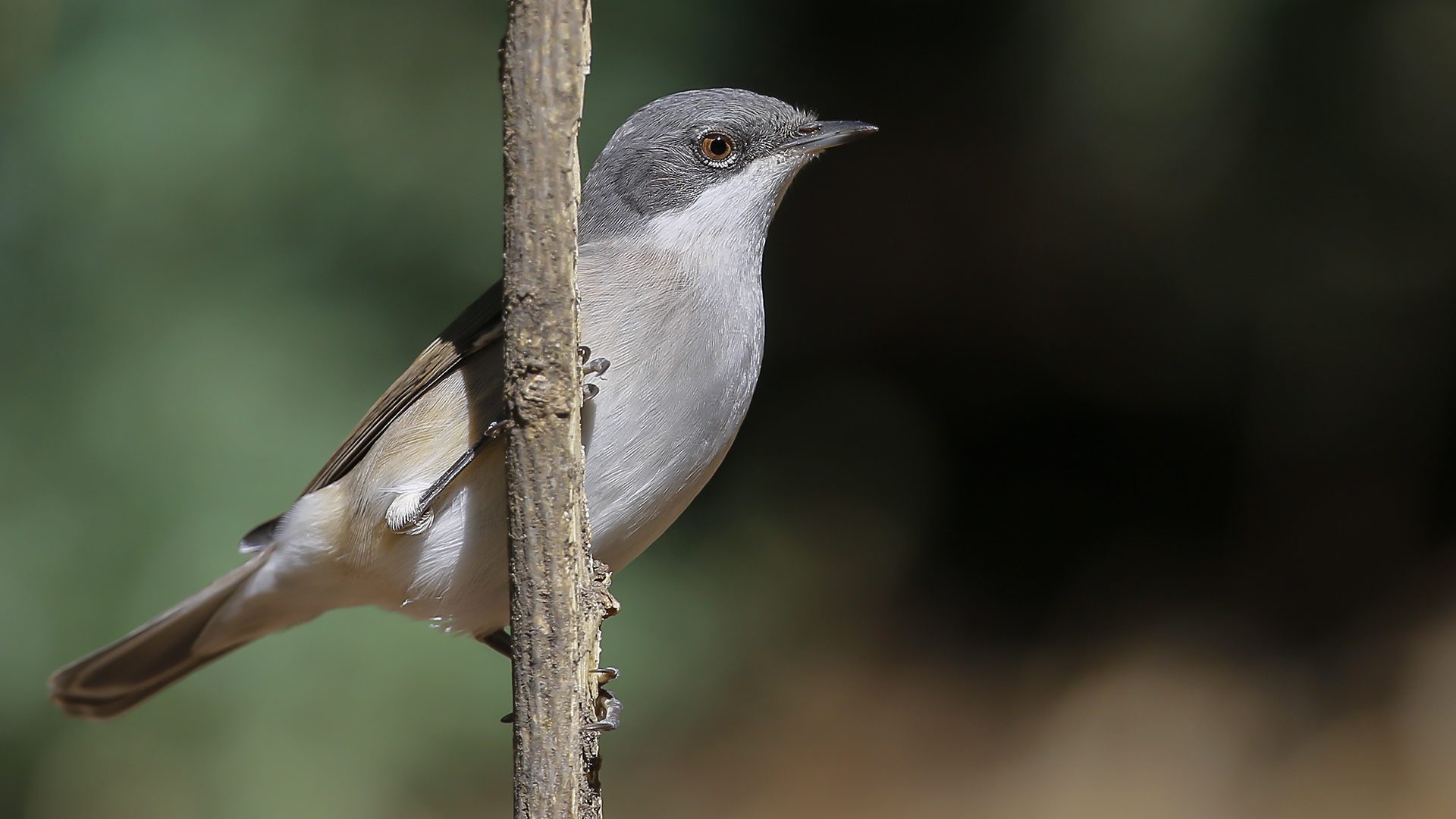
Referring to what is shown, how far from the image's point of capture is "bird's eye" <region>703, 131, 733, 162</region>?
9.80ft

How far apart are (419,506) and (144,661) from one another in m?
1.55

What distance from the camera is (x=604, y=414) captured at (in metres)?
2.45

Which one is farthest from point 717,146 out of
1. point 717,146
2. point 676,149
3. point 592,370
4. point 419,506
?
point 419,506

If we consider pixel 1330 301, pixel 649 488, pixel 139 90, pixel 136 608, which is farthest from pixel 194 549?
pixel 1330 301

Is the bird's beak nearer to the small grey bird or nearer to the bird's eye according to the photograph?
the small grey bird

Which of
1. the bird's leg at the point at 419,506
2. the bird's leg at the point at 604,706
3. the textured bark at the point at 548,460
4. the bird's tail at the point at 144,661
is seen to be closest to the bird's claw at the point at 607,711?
the bird's leg at the point at 604,706

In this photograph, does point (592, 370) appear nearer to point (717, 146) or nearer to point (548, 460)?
point (548, 460)

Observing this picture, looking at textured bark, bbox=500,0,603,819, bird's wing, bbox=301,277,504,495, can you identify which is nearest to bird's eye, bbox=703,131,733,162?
bird's wing, bbox=301,277,504,495

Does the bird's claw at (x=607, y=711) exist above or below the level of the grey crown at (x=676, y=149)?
below

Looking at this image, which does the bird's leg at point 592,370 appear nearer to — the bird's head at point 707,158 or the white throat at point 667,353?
the white throat at point 667,353

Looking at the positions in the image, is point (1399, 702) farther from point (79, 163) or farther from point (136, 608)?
point (79, 163)

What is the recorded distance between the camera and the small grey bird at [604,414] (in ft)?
8.23

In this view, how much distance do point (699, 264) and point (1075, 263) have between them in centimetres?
494

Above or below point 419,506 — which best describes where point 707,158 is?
above
